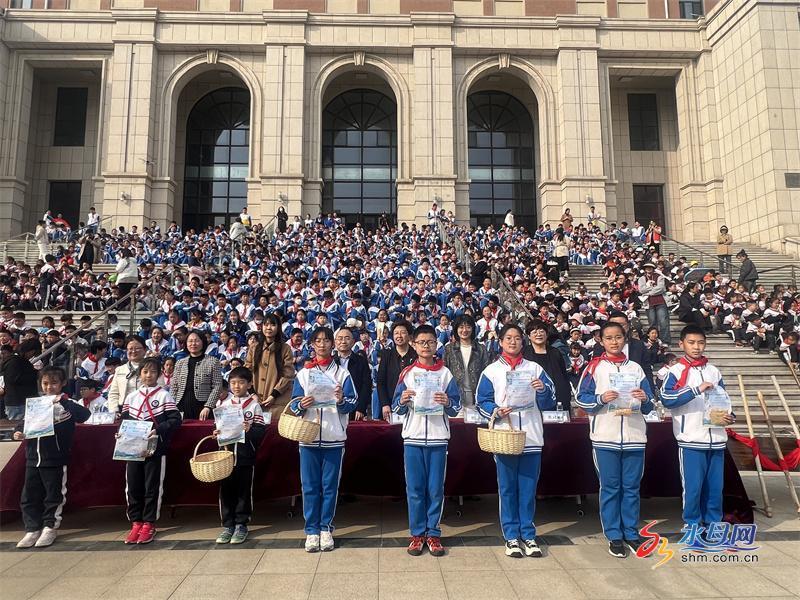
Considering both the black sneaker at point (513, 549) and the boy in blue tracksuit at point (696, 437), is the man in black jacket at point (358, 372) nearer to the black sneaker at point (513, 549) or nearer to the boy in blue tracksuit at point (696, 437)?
the black sneaker at point (513, 549)

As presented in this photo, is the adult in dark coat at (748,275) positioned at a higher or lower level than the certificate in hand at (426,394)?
higher

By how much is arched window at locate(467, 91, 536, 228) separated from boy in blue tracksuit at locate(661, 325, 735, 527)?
23952 mm

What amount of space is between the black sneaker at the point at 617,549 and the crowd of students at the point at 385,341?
0.01 meters

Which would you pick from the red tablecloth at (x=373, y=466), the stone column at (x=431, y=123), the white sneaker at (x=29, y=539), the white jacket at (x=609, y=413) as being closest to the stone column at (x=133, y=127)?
the stone column at (x=431, y=123)

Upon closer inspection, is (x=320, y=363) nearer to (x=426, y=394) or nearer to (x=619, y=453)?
(x=426, y=394)

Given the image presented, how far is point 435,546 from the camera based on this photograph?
453 cm

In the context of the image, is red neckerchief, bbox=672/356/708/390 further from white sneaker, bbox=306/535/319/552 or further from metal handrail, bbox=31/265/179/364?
metal handrail, bbox=31/265/179/364

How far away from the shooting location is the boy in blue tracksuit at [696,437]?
4727 mm

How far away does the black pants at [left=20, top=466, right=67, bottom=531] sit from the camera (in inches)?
191

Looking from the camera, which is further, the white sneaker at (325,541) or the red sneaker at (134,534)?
the red sneaker at (134,534)

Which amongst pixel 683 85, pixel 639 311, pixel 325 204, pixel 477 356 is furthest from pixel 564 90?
pixel 477 356

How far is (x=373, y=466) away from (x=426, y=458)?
93 centimetres

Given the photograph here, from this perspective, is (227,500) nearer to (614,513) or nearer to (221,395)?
(221,395)

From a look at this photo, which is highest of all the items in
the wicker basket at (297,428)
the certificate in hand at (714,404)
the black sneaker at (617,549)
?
the certificate in hand at (714,404)
